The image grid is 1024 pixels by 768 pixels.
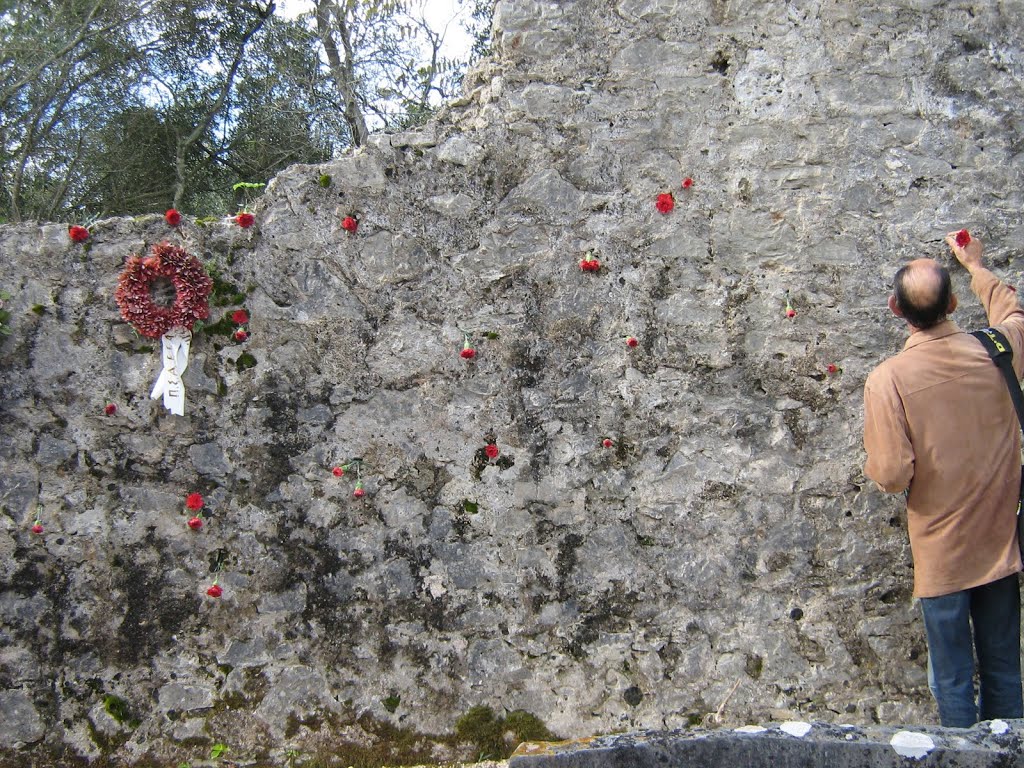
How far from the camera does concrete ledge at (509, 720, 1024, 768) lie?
1.74m

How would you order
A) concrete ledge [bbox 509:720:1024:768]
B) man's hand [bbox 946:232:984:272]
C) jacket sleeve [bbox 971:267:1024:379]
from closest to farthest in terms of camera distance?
concrete ledge [bbox 509:720:1024:768] → jacket sleeve [bbox 971:267:1024:379] → man's hand [bbox 946:232:984:272]

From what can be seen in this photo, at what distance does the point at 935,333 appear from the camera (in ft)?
9.11

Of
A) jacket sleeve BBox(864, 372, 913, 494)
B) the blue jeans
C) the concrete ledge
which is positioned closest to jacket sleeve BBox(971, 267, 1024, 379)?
jacket sleeve BBox(864, 372, 913, 494)

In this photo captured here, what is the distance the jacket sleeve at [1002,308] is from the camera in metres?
2.83

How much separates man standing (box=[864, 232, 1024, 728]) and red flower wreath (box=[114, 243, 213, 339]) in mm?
2501

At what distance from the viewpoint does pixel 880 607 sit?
3.19m

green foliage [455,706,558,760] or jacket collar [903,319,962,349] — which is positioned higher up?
jacket collar [903,319,962,349]

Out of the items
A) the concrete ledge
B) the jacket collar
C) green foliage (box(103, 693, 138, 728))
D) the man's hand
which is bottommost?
green foliage (box(103, 693, 138, 728))

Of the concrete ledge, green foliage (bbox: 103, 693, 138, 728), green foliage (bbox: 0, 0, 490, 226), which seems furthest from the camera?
green foliage (bbox: 0, 0, 490, 226)

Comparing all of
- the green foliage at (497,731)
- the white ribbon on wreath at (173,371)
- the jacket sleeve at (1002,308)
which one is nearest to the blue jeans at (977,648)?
the jacket sleeve at (1002,308)

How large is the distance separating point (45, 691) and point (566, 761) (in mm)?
2291

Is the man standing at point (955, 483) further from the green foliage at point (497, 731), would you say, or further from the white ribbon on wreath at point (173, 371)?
the white ribbon on wreath at point (173, 371)

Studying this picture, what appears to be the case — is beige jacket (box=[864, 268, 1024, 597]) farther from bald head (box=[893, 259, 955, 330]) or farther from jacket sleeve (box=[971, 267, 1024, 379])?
jacket sleeve (box=[971, 267, 1024, 379])

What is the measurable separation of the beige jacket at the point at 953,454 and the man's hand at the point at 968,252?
0.62 meters
